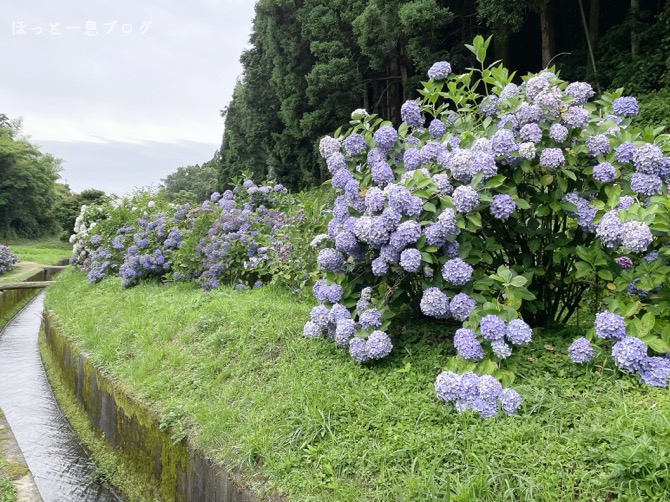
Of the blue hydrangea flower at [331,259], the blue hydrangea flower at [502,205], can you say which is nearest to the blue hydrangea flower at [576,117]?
the blue hydrangea flower at [502,205]

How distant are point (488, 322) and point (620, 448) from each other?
2.22 feet

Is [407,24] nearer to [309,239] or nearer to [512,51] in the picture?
[512,51]

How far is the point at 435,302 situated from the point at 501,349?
13.6 inches

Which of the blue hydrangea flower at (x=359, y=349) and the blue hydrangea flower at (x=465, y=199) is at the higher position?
the blue hydrangea flower at (x=465, y=199)

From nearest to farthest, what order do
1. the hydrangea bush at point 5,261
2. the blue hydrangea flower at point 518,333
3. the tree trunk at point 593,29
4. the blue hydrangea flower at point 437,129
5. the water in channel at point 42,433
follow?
the blue hydrangea flower at point 518,333 < the blue hydrangea flower at point 437,129 < the water in channel at point 42,433 < the tree trunk at point 593,29 < the hydrangea bush at point 5,261

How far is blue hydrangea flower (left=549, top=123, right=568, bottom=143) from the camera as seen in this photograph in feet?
A: 7.44

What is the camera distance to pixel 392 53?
12.0 metres

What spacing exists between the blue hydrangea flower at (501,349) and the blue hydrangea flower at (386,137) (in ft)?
3.80

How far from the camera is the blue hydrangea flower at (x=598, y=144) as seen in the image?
91.0 inches

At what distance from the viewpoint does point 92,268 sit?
26.0ft

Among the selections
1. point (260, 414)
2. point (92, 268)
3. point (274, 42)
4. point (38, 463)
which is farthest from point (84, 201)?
point (260, 414)

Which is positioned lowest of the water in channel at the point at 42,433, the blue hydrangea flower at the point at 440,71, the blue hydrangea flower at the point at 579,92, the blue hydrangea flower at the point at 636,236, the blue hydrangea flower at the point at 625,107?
the water in channel at the point at 42,433

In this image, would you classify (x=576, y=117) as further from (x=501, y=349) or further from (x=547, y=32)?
(x=547, y=32)

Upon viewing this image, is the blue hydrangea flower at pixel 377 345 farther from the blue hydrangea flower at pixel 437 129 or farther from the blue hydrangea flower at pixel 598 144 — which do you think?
the blue hydrangea flower at pixel 598 144
